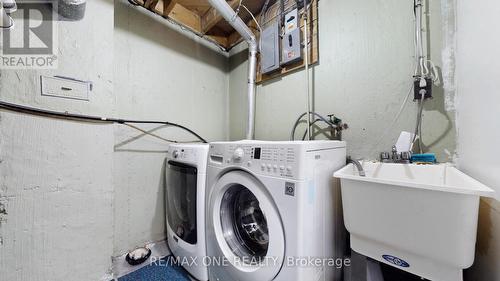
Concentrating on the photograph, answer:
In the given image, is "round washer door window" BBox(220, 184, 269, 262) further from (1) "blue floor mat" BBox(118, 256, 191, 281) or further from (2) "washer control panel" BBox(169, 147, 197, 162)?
(1) "blue floor mat" BBox(118, 256, 191, 281)

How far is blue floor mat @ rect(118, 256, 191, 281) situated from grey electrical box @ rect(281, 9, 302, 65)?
1754 mm

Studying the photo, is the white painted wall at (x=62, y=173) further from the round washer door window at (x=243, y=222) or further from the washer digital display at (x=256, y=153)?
the washer digital display at (x=256, y=153)

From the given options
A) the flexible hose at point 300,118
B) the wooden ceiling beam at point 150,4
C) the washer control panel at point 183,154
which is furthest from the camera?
the wooden ceiling beam at point 150,4

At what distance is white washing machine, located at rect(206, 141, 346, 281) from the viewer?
28.6 inches

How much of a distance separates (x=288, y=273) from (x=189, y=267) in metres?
0.78

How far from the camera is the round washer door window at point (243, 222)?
100 centimetres

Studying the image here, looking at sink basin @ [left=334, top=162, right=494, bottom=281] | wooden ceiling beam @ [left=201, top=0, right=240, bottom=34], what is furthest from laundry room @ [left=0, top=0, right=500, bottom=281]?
wooden ceiling beam @ [left=201, top=0, right=240, bottom=34]

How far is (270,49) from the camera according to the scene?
1.68m

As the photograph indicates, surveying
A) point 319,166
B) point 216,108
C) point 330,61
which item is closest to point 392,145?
point 319,166

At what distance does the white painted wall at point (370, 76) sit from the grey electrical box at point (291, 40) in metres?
0.14

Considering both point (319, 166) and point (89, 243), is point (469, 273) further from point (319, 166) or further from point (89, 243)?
point (89, 243)

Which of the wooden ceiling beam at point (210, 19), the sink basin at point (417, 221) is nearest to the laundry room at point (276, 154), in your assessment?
the sink basin at point (417, 221)

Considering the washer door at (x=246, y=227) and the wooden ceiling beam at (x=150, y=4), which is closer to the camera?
the washer door at (x=246, y=227)

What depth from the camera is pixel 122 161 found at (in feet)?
4.69
